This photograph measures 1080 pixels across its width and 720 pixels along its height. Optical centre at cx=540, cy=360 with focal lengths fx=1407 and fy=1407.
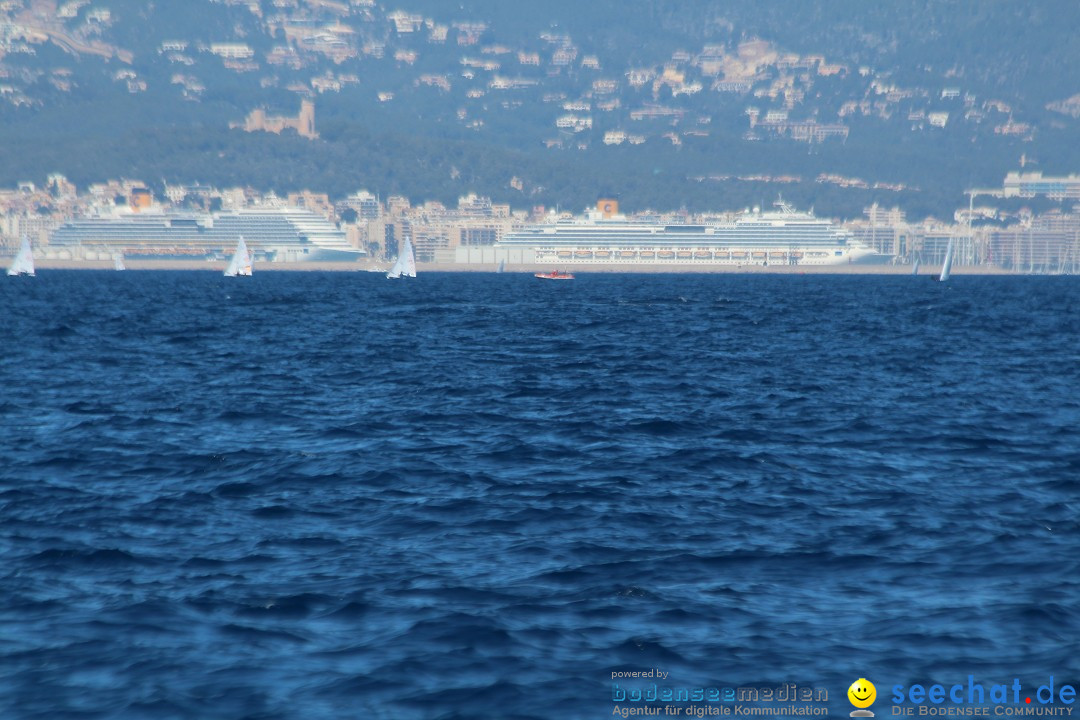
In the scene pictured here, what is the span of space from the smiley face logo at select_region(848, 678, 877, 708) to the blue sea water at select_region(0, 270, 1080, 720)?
4.0 inches

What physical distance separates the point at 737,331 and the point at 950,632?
4240 centimetres

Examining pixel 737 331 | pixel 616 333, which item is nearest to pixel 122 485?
pixel 616 333

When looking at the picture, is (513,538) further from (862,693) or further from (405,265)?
(405,265)

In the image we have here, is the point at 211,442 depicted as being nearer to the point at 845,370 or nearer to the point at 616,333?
the point at 845,370

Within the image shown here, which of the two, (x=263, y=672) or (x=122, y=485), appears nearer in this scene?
(x=263, y=672)

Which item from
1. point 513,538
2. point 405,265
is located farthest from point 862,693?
point 405,265

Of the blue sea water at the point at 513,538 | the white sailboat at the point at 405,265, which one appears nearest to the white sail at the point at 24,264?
the white sailboat at the point at 405,265

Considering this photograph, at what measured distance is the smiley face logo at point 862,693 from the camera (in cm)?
1112

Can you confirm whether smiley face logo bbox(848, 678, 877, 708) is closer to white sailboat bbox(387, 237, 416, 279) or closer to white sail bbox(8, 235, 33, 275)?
white sail bbox(8, 235, 33, 275)

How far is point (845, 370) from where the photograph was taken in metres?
36.5

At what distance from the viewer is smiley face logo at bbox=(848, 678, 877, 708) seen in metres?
11.1

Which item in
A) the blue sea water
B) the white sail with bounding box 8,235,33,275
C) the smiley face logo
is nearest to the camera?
the smiley face logo

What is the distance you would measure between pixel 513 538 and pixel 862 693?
5544 millimetres

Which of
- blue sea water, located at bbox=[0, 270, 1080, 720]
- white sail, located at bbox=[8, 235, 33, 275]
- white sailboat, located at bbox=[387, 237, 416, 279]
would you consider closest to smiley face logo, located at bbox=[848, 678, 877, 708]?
blue sea water, located at bbox=[0, 270, 1080, 720]
